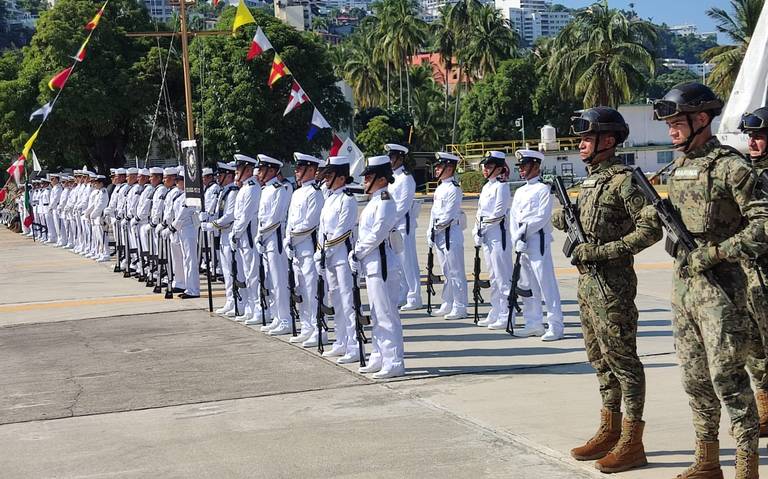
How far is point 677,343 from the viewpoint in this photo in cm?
582

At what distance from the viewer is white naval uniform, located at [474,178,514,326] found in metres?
12.9

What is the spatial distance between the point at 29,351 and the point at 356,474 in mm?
7284

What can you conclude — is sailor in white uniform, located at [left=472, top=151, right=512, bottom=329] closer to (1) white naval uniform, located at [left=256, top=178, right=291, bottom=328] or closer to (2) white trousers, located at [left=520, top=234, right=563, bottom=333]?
(2) white trousers, located at [left=520, top=234, right=563, bottom=333]

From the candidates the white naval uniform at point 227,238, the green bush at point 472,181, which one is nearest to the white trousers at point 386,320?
the white naval uniform at point 227,238

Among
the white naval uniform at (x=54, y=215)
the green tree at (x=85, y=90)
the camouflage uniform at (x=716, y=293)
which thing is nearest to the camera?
the camouflage uniform at (x=716, y=293)

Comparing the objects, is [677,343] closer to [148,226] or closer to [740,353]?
[740,353]

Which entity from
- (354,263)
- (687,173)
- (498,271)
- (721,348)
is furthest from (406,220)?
(721,348)

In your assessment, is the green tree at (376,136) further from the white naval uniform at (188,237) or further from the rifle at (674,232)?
the rifle at (674,232)

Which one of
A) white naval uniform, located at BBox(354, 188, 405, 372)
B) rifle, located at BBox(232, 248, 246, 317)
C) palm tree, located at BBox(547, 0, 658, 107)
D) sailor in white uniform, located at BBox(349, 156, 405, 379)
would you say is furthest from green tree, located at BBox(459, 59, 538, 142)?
white naval uniform, located at BBox(354, 188, 405, 372)

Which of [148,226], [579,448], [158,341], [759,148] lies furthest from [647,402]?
[148,226]

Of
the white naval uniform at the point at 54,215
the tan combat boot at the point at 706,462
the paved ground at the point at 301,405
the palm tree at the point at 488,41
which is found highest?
the palm tree at the point at 488,41

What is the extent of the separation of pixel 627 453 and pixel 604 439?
248 mm

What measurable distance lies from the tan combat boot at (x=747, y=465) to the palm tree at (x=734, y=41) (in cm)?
4171

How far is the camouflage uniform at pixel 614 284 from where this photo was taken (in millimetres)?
6398
